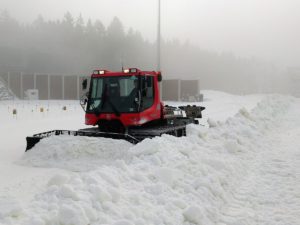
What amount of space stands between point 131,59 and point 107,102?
249 ft

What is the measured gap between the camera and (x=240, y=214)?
6062mm

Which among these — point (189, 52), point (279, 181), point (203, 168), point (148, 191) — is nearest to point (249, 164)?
Answer: point (279, 181)

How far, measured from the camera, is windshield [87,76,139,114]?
1144 centimetres

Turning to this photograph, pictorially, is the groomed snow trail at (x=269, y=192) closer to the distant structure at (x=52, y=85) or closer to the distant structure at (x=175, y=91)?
the distant structure at (x=175, y=91)

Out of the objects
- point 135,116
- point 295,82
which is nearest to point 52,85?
point 135,116

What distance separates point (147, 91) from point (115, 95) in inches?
40.3

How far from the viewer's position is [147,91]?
11.9 metres

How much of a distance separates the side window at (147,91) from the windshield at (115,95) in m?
0.24

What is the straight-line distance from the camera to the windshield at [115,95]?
37.5ft

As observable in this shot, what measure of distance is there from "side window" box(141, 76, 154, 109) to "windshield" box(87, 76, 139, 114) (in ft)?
0.80

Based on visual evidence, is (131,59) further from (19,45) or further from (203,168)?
(203,168)

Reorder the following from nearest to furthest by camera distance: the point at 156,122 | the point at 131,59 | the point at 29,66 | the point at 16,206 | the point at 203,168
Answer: the point at 16,206, the point at 203,168, the point at 156,122, the point at 29,66, the point at 131,59

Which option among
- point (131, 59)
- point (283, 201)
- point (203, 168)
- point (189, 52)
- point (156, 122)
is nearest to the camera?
point (283, 201)

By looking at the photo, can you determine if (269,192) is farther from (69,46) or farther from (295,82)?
(295,82)
